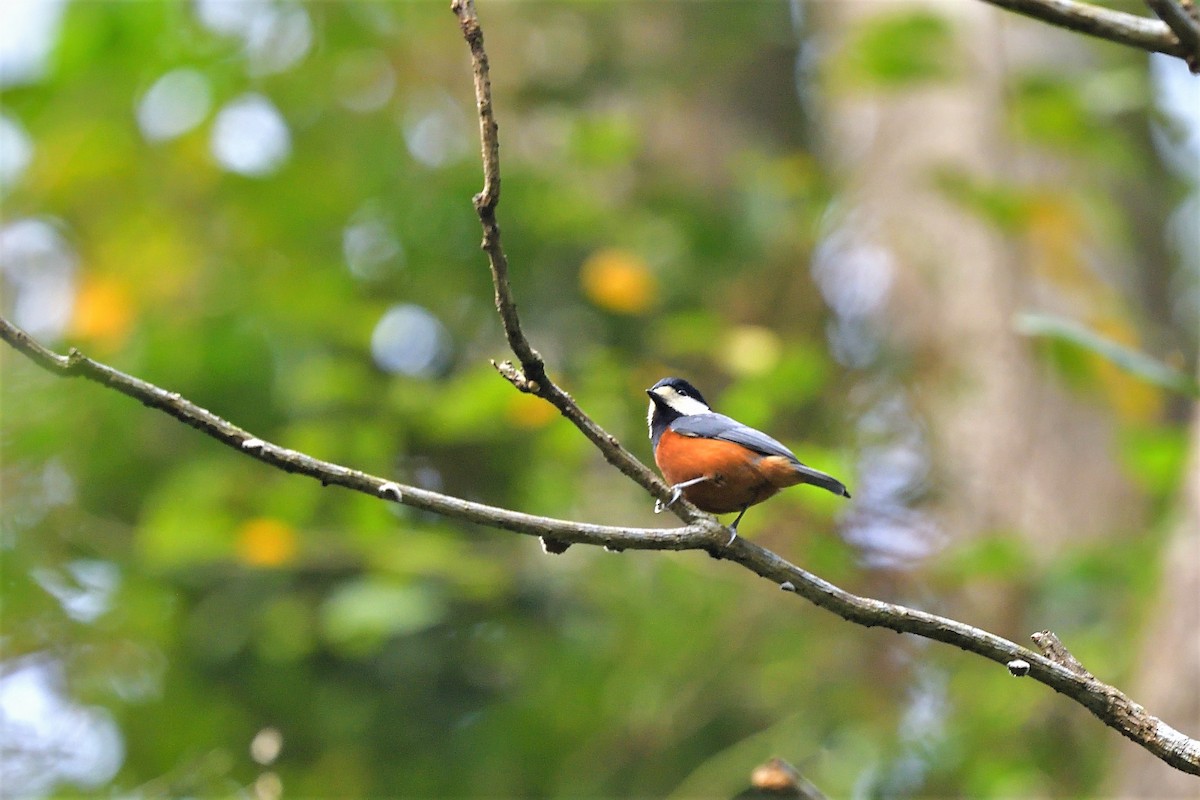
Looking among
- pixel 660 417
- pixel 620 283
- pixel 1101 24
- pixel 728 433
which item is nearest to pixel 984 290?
pixel 620 283

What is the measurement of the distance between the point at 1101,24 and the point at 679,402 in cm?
154

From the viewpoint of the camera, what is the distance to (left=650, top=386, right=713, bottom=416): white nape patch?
3334 millimetres

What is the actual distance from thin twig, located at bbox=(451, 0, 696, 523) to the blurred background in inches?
92.0

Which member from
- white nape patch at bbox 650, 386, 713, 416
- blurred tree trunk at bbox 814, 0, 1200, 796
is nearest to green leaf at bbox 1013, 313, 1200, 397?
white nape patch at bbox 650, 386, 713, 416

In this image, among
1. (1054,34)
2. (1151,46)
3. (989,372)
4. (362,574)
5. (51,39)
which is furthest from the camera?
(1054,34)

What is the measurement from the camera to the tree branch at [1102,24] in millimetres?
2143

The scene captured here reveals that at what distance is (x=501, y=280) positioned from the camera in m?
1.86

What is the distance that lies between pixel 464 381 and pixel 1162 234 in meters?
5.99

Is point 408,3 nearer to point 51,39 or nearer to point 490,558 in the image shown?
point 51,39

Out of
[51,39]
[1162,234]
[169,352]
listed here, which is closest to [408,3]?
[51,39]

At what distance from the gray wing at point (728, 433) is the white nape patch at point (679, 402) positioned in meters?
0.22

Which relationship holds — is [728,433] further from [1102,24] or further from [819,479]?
[1102,24]

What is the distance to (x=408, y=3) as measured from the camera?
6.64 m

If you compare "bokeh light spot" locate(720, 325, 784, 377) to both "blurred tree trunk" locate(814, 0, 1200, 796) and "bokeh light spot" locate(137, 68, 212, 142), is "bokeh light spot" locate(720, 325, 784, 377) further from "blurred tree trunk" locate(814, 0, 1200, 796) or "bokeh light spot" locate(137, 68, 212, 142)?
"bokeh light spot" locate(137, 68, 212, 142)
